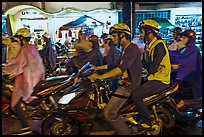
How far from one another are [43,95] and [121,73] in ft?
3.68

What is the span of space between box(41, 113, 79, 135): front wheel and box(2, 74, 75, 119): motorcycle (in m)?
0.18

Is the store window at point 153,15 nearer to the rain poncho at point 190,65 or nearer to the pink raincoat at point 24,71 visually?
the rain poncho at point 190,65

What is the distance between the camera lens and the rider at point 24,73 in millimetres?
3289

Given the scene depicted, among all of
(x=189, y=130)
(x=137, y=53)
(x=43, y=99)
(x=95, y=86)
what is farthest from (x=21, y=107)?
(x=189, y=130)

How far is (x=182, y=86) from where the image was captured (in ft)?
12.4

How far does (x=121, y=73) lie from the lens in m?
2.93

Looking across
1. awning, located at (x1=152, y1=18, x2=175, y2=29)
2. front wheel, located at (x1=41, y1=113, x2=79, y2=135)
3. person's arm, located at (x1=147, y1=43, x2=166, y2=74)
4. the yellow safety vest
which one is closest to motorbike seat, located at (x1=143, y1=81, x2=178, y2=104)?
the yellow safety vest

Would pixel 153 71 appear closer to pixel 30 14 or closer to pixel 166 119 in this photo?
pixel 166 119

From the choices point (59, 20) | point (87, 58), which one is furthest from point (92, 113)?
point (59, 20)

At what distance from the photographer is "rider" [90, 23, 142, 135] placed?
2863 millimetres

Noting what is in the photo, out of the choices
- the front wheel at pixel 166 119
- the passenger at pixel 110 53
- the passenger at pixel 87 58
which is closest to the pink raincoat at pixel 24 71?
the passenger at pixel 87 58

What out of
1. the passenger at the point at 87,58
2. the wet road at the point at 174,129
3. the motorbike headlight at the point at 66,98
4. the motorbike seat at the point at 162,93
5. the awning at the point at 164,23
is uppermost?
the awning at the point at 164,23

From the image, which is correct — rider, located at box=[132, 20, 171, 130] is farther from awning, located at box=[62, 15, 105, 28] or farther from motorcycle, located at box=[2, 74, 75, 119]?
awning, located at box=[62, 15, 105, 28]

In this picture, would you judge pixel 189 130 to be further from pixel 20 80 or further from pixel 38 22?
pixel 38 22
